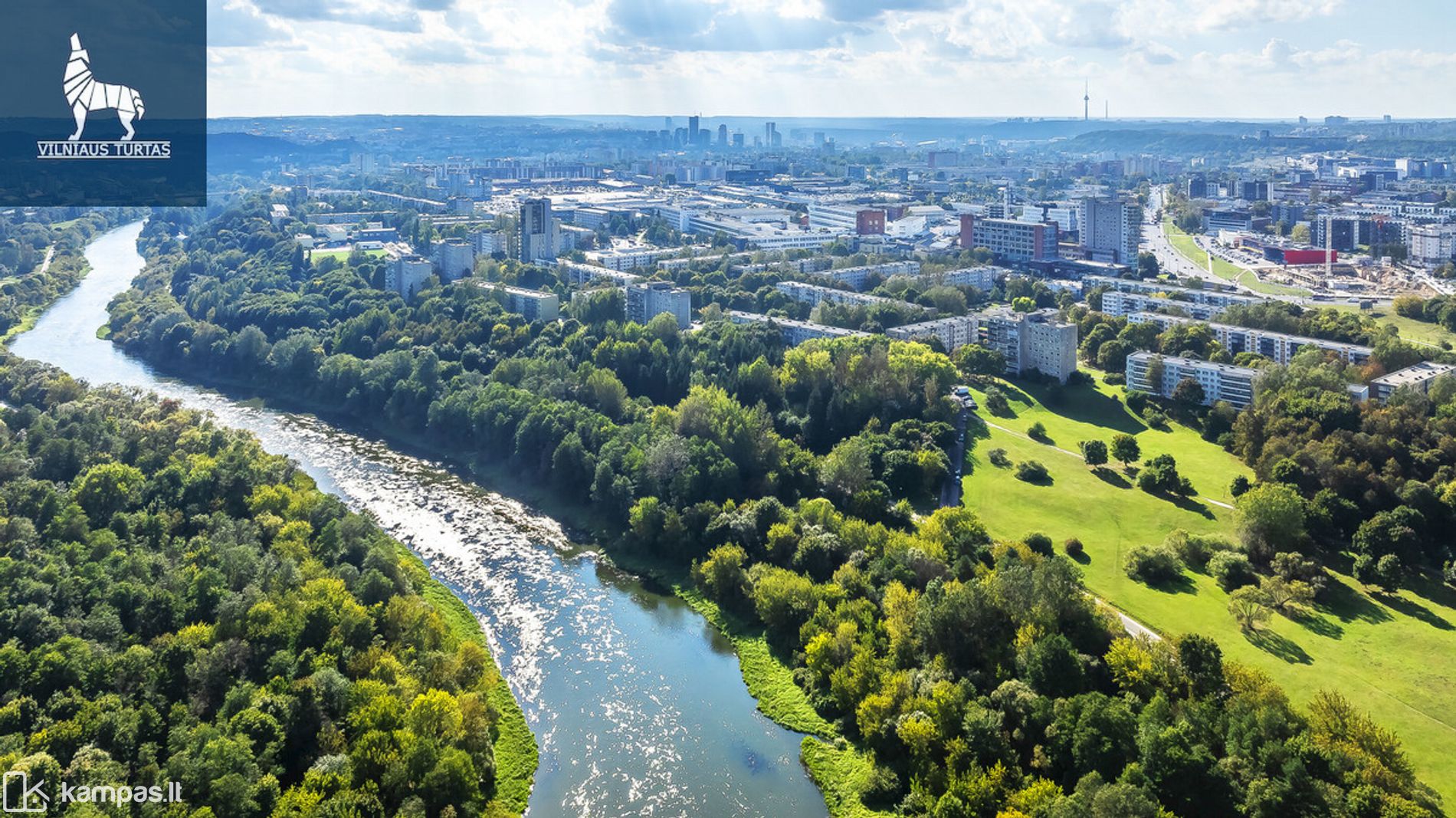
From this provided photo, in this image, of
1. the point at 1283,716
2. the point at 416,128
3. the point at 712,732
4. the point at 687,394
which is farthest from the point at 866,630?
the point at 416,128

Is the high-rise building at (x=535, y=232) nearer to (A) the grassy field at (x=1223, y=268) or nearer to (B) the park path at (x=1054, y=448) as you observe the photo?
(B) the park path at (x=1054, y=448)

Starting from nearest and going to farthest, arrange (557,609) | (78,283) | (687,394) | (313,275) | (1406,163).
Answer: (557,609) → (687,394) → (313,275) → (78,283) → (1406,163)

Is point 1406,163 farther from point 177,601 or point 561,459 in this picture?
point 177,601

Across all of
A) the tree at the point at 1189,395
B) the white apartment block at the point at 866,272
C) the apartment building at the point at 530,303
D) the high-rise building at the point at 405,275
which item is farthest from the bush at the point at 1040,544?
the high-rise building at the point at 405,275

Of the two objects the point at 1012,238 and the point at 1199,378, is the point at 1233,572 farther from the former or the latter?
the point at 1012,238

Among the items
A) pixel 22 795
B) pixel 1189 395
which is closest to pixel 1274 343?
pixel 1189 395
